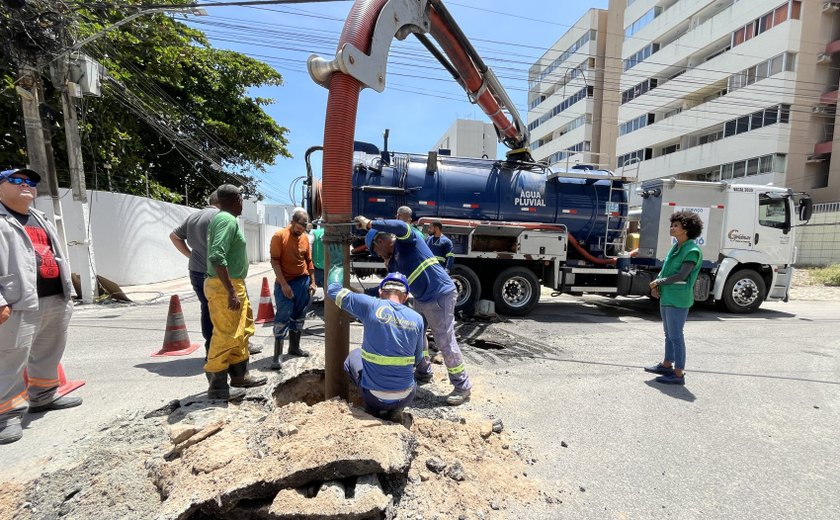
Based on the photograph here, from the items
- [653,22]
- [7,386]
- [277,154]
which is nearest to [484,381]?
[7,386]

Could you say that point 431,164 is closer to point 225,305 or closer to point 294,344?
point 294,344

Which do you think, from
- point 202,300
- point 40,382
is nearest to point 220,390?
point 202,300

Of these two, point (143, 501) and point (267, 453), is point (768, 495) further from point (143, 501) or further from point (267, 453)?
point (143, 501)

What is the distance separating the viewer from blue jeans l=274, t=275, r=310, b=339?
14.0 ft

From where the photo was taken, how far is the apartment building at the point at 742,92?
20.2 m

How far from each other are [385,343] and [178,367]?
3.08 m

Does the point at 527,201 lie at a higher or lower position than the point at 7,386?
higher

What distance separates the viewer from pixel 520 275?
7508 mm

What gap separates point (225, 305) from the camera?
10.4 feet

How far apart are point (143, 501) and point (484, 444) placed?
200 cm

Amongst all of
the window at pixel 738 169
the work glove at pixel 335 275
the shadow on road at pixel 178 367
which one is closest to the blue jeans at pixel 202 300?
the shadow on road at pixel 178 367

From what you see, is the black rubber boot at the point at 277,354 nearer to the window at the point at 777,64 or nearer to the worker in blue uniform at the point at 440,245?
the worker in blue uniform at the point at 440,245

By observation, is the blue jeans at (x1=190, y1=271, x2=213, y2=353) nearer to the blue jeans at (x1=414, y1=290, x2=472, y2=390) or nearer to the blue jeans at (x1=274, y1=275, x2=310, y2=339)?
the blue jeans at (x1=274, y1=275, x2=310, y2=339)

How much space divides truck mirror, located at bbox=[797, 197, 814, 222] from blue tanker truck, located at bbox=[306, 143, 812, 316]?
0.09 feet
